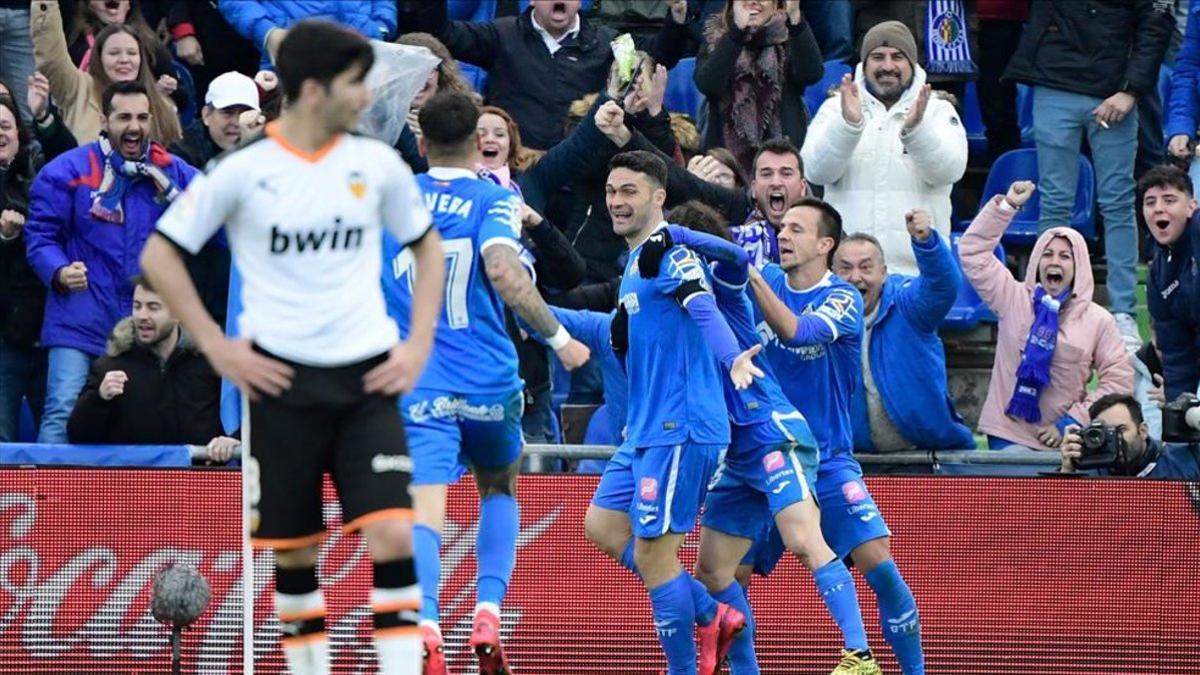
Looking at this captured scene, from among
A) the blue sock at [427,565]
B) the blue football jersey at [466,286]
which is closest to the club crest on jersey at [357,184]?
the blue football jersey at [466,286]

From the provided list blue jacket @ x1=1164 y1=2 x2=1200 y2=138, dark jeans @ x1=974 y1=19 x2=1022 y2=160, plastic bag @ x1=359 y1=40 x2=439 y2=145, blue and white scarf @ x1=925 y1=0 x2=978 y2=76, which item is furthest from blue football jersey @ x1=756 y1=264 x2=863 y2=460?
dark jeans @ x1=974 y1=19 x2=1022 y2=160

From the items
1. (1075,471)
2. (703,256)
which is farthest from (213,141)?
(1075,471)

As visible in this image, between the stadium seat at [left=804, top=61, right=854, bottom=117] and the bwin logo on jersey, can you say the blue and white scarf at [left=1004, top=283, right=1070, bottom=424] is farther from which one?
the bwin logo on jersey

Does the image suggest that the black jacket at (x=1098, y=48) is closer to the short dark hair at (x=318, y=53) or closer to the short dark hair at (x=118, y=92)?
the short dark hair at (x=118, y=92)

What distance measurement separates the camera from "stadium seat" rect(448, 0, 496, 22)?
613 inches

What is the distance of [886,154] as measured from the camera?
13.5 meters

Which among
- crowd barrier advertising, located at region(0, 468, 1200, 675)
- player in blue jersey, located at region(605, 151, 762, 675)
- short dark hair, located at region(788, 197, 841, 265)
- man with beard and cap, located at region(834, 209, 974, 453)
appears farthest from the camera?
man with beard and cap, located at region(834, 209, 974, 453)

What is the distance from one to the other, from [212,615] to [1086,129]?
6.76 meters

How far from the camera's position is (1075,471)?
11.8 metres

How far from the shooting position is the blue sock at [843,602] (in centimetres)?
1063

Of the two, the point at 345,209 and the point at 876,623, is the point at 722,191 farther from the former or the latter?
the point at 345,209

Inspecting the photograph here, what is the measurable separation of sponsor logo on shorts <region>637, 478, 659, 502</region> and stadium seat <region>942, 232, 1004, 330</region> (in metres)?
4.52

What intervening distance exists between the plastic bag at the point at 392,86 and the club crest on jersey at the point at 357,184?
337 centimetres

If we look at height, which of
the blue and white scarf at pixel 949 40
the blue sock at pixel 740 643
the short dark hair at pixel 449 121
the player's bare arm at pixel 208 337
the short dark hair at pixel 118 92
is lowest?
the blue sock at pixel 740 643
